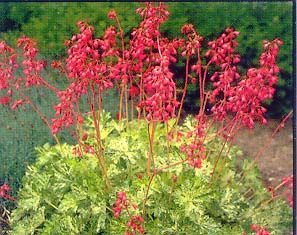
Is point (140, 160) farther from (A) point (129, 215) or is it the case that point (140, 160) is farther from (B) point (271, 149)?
(B) point (271, 149)

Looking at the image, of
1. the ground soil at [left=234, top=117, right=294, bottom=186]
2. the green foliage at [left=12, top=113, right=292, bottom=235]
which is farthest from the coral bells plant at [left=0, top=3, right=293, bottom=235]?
the ground soil at [left=234, top=117, right=294, bottom=186]

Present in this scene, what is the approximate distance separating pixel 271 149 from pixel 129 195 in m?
2.62

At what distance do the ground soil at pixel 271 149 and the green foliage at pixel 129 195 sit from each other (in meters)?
1.29

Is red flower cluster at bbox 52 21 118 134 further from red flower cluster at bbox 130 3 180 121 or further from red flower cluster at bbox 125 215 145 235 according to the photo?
red flower cluster at bbox 125 215 145 235

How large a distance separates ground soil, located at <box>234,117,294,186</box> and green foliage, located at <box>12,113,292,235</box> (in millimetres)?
1292

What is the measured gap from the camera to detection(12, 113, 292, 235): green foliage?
3531 mm

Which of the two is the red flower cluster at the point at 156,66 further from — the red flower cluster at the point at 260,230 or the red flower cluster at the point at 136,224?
the red flower cluster at the point at 260,230

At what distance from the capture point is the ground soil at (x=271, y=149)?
214 inches

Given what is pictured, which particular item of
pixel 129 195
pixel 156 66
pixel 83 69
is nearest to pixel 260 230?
pixel 129 195

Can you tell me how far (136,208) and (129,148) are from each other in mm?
492

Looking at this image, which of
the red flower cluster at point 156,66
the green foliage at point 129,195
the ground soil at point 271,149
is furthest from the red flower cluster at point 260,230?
the ground soil at point 271,149

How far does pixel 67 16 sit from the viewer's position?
6.18 meters

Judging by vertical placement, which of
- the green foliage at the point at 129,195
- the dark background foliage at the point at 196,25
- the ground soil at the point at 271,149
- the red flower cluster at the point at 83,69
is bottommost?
the ground soil at the point at 271,149

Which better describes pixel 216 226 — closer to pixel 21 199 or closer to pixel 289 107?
pixel 21 199
